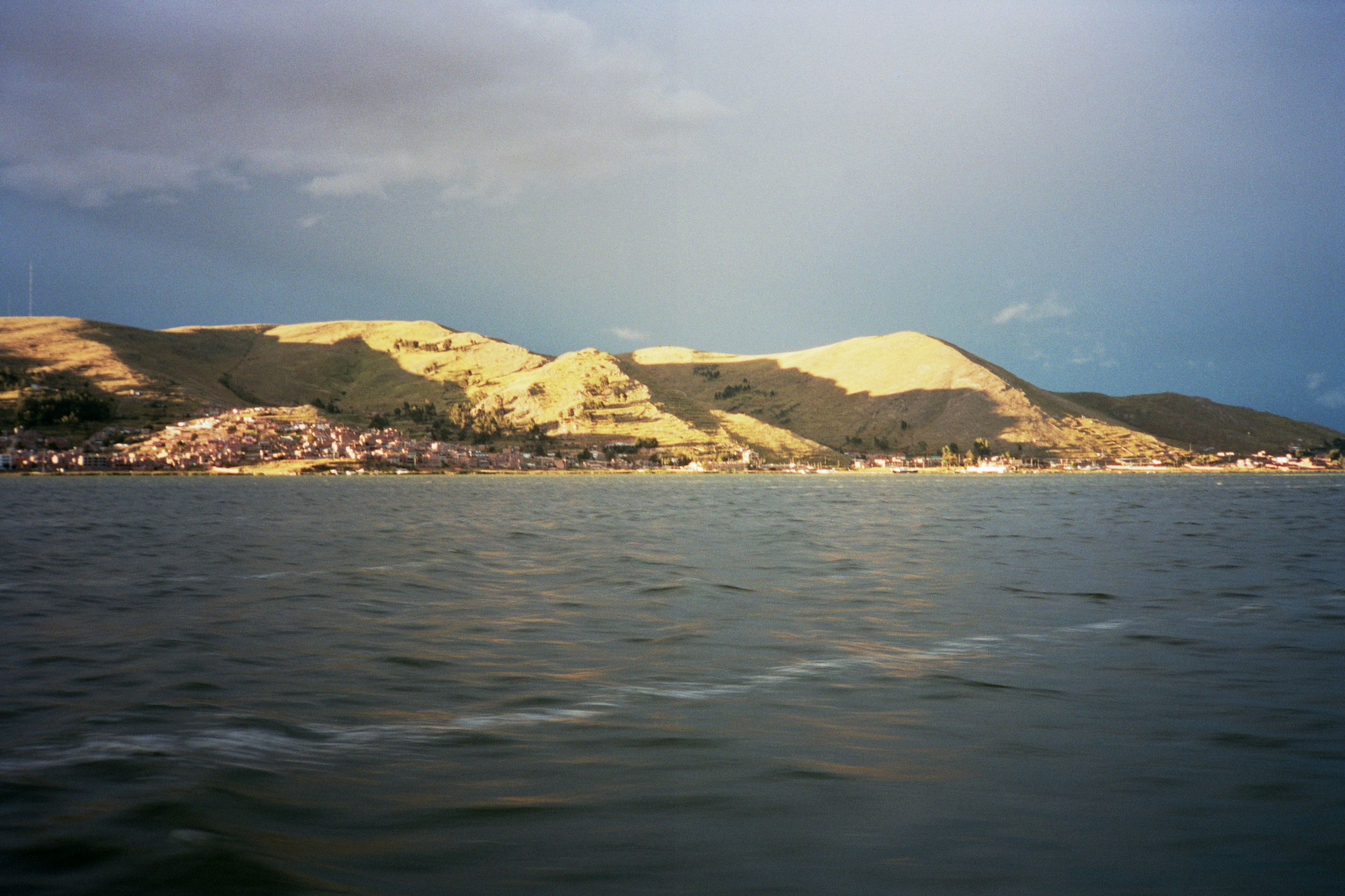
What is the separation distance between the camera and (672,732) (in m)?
11.3

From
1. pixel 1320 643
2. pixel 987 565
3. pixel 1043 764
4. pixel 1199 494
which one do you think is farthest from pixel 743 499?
pixel 1043 764

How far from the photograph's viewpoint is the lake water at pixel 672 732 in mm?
7551

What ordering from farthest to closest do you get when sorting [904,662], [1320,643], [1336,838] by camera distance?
[1320,643] < [904,662] < [1336,838]

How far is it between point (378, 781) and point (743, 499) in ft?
281

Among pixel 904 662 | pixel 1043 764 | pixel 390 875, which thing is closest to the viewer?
pixel 390 875

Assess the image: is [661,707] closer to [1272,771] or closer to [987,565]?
[1272,771]

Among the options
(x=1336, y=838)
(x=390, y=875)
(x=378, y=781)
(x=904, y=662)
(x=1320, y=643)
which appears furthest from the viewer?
(x=1320, y=643)

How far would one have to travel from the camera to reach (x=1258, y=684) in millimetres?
13594

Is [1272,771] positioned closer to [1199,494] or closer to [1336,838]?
[1336,838]

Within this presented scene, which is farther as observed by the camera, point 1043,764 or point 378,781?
point 1043,764

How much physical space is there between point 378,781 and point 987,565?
81.7ft

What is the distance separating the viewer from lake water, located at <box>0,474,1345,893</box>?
24.8ft

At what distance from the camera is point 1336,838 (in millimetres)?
7883

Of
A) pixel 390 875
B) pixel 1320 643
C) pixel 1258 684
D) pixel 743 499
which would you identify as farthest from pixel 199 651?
pixel 743 499
